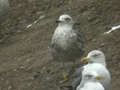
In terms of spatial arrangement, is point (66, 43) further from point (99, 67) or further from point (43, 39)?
point (43, 39)

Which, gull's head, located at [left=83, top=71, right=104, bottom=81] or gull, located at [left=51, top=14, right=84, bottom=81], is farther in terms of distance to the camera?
gull, located at [left=51, top=14, right=84, bottom=81]

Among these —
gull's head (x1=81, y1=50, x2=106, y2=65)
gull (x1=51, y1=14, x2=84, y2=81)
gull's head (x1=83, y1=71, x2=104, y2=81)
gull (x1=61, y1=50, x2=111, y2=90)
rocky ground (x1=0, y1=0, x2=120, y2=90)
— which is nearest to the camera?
gull's head (x1=83, y1=71, x2=104, y2=81)

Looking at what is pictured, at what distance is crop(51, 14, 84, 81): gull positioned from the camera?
8.69m

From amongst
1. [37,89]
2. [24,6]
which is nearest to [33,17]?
[24,6]

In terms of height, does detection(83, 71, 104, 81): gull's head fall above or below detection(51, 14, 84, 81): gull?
above

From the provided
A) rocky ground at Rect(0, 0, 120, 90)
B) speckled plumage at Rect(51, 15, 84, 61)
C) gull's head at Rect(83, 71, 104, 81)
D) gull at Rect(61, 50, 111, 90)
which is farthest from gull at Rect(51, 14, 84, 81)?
gull's head at Rect(83, 71, 104, 81)

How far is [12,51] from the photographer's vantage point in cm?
1159

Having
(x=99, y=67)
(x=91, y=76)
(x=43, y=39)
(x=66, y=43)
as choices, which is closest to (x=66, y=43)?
(x=66, y=43)

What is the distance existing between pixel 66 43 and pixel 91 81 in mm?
2415

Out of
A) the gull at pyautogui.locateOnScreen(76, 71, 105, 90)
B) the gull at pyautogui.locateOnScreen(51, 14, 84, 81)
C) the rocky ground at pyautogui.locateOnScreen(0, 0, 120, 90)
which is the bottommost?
the rocky ground at pyautogui.locateOnScreen(0, 0, 120, 90)

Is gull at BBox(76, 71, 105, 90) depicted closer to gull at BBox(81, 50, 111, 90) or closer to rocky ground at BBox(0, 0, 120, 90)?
gull at BBox(81, 50, 111, 90)

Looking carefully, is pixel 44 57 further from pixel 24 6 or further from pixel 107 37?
pixel 24 6

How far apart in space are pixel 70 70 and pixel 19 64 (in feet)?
5.50

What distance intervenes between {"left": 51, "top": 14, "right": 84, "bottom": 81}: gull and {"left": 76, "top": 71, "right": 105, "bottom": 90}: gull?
2212mm
